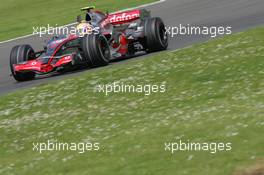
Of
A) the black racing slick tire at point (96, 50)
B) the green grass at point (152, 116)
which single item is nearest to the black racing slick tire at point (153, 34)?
the black racing slick tire at point (96, 50)

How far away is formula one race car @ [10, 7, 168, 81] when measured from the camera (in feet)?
51.4

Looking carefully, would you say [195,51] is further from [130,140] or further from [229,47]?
[130,140]

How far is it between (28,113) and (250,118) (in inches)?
176

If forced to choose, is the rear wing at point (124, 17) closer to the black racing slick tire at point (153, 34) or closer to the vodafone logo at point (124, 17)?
the vodafone logo at point (124, 17)

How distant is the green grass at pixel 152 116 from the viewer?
8.16 metres

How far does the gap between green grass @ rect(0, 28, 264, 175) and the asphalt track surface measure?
2901 millimetres

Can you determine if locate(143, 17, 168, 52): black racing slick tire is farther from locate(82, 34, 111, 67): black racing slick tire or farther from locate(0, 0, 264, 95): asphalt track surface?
locate(82, 34, 111, 67): black racing slick tire

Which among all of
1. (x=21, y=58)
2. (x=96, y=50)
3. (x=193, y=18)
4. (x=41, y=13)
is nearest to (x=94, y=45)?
(x=96, y=50)

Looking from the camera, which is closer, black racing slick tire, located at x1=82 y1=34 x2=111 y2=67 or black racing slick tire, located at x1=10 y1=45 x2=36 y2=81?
black racing slick tire, located at x1=82 y1=34 x2=111 y2=67

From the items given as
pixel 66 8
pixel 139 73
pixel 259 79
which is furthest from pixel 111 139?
pixel 66 8

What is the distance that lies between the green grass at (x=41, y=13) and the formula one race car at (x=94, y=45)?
6.99 m

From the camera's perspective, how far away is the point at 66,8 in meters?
27.1

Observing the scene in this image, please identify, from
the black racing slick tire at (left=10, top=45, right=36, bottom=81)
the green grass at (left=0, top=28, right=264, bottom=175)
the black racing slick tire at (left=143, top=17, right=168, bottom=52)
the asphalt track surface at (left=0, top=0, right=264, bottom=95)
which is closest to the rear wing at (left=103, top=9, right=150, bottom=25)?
the black racing slick tire at (left=143, top=17, right=168, bottom=52)

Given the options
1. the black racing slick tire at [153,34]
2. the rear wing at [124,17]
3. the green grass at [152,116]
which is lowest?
the green grass at [152,116]
